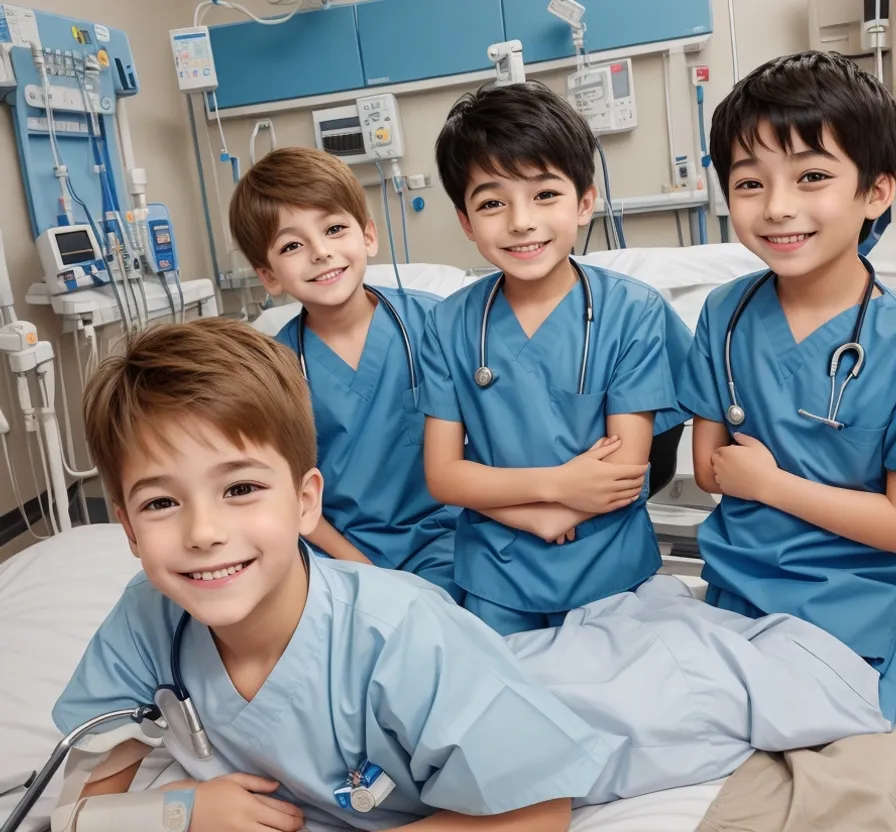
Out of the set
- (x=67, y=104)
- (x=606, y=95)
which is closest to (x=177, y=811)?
(x=67, y=104)

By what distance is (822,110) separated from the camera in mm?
1064

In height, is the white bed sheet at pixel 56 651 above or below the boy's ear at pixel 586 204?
below

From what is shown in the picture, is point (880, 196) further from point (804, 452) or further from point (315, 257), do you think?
point (315, 257)

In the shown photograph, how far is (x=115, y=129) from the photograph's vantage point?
3.04 m

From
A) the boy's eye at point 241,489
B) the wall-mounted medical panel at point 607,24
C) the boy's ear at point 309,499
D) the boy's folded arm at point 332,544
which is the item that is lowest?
the boy's folded arm at point 332,544

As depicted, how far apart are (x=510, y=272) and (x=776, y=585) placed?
58 centimetres

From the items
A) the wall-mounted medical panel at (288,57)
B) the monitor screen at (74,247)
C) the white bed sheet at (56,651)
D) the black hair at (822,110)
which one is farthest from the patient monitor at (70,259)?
the black hair at (822,110)

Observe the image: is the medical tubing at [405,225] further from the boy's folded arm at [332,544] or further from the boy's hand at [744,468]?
the boy's hand at [744,468]

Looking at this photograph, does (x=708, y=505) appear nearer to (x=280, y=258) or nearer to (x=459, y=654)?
(x=280, y=258)

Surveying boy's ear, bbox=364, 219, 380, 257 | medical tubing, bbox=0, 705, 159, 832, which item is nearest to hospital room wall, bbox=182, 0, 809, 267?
boy's ear, bbox=364, 219, 380, 257

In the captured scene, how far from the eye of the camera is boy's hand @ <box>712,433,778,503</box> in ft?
3.74

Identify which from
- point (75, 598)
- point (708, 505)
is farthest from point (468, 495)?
point (708, 505)

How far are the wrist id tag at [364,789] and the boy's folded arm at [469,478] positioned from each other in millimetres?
455

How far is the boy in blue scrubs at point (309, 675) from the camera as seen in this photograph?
0.85 meters
